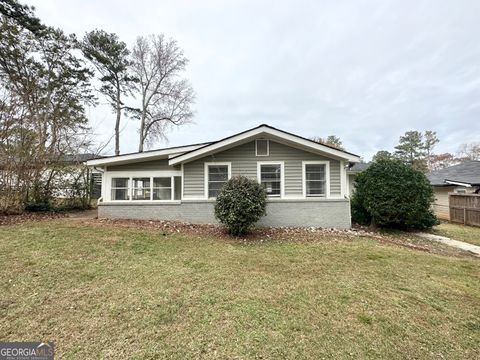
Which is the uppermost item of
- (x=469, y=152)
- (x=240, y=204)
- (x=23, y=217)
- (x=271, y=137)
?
(x=469, y=152)

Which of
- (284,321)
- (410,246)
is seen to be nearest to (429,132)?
(410,246)

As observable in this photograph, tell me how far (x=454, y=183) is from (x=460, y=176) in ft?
5.98

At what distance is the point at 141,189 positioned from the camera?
10.1 meters

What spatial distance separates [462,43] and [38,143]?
21072 millimetres

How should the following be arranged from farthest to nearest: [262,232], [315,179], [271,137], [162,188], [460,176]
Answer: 1. [460,176]
2. [162,188]
3. [315,179]
4. [271,137]
5. [262,232]

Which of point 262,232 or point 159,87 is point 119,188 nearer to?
point 262,232

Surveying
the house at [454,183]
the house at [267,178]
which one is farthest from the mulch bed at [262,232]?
the house at [454,183]

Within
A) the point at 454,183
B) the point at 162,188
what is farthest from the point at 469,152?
the point at 162,188

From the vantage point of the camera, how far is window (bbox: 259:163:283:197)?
9.30 meters

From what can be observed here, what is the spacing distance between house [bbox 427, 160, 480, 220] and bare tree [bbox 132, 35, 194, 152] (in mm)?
22173

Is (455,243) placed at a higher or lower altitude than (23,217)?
lower

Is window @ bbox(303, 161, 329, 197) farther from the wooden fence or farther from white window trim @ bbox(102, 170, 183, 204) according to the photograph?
the wooden fence

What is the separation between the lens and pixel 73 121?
1195cm

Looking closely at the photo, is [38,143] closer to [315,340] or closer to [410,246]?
[315,340]
